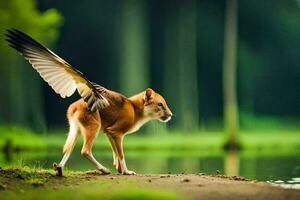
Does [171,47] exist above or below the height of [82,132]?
above

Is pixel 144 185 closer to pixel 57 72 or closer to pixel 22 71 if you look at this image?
pixel 57 72

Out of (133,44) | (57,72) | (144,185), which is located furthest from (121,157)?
(133,44)

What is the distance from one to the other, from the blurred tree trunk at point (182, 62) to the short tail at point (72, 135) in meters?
23.8

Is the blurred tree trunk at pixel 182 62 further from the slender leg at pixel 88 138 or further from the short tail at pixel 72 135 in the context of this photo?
the slender leg at pixel 88 138

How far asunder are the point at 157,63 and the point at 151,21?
2030mm

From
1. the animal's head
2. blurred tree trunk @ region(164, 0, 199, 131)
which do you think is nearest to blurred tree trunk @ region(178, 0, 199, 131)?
blurred tree trunk @ region(164, 0, 199, 131)

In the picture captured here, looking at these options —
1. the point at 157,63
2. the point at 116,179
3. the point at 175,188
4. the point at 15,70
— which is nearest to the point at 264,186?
the point at 175,188

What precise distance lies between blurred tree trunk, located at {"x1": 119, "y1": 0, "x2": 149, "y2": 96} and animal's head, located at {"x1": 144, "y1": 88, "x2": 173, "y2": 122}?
27.1 meters

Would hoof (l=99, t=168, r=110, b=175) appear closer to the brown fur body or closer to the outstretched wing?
the brown fur body

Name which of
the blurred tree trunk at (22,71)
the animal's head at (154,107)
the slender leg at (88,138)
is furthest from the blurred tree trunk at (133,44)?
the slender leg at (88,138)

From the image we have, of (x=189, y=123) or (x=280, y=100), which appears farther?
(x=280, y=100)

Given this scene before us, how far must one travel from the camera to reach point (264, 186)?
9586mm

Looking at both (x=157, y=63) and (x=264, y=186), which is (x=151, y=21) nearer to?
(x=157, y=63)

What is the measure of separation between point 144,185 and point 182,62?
29.3 meters
